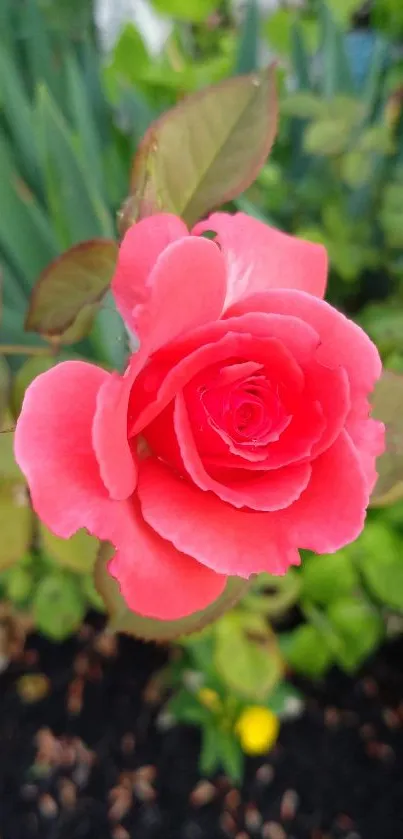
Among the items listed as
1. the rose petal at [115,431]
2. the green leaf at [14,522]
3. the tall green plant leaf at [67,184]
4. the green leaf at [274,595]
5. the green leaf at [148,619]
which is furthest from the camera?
the green leaf at [274,595]

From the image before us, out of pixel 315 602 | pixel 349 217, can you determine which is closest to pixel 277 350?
pixel 315 602

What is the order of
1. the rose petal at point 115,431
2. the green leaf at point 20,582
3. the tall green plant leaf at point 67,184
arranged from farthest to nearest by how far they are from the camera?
the green leaf at point 20,582 < the tall green plant leaf at point 67,184 < the rose petal at point 115,431

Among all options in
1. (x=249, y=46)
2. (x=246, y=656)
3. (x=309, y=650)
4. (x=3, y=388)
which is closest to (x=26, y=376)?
(x=3, y=388)

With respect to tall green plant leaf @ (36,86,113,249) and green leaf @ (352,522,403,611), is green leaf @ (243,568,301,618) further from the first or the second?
tall green plant leaf @ (36,86,113,249)

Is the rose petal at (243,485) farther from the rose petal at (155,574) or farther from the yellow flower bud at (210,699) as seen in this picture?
the yellow flower bud at (210,699)

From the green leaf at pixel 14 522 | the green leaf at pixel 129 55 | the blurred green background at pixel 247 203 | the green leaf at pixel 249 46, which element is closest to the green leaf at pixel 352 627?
the blurred green background at pixel 247 203

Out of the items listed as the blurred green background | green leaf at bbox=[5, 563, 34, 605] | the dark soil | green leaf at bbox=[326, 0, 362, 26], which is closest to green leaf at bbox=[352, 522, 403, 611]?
the blurred green background

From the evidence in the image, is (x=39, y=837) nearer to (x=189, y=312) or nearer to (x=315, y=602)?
(x=315, y=602)

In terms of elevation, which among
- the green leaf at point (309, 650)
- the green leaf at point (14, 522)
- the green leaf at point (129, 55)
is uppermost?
the green leaf at point (129, 55)
